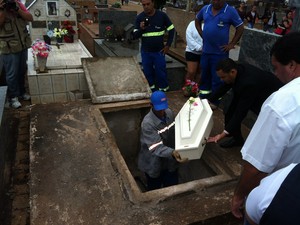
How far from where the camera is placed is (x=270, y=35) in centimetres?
433

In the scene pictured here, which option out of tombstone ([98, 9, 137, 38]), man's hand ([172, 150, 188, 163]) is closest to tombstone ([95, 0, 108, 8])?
tombstone ([98, 9, 137, 38])

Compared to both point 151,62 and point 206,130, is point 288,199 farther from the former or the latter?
point 151,62

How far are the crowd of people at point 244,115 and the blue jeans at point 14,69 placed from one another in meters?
2.18

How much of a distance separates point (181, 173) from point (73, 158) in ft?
6.52

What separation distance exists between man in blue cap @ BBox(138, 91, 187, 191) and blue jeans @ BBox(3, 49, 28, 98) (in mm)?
2731

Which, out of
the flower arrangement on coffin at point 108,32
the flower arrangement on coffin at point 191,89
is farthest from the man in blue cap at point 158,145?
the flower arrangement on coffin at point 108,32

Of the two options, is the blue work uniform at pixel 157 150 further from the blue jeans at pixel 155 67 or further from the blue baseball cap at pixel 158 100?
the blue jeans at pixel 155 67

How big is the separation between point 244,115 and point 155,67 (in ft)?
8.84

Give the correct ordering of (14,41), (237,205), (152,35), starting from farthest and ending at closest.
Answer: (152,35), (14,41), (237,205)

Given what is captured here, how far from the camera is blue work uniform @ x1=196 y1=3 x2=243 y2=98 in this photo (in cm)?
458

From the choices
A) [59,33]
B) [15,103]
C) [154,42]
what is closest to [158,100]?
[154,42]

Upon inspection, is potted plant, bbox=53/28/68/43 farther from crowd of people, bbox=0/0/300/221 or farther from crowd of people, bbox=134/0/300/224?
crowd of people, bbox=134/0/300/224

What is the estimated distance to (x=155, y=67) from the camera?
18.3 feet

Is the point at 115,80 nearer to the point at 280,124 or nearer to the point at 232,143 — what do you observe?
the point at 232,143
